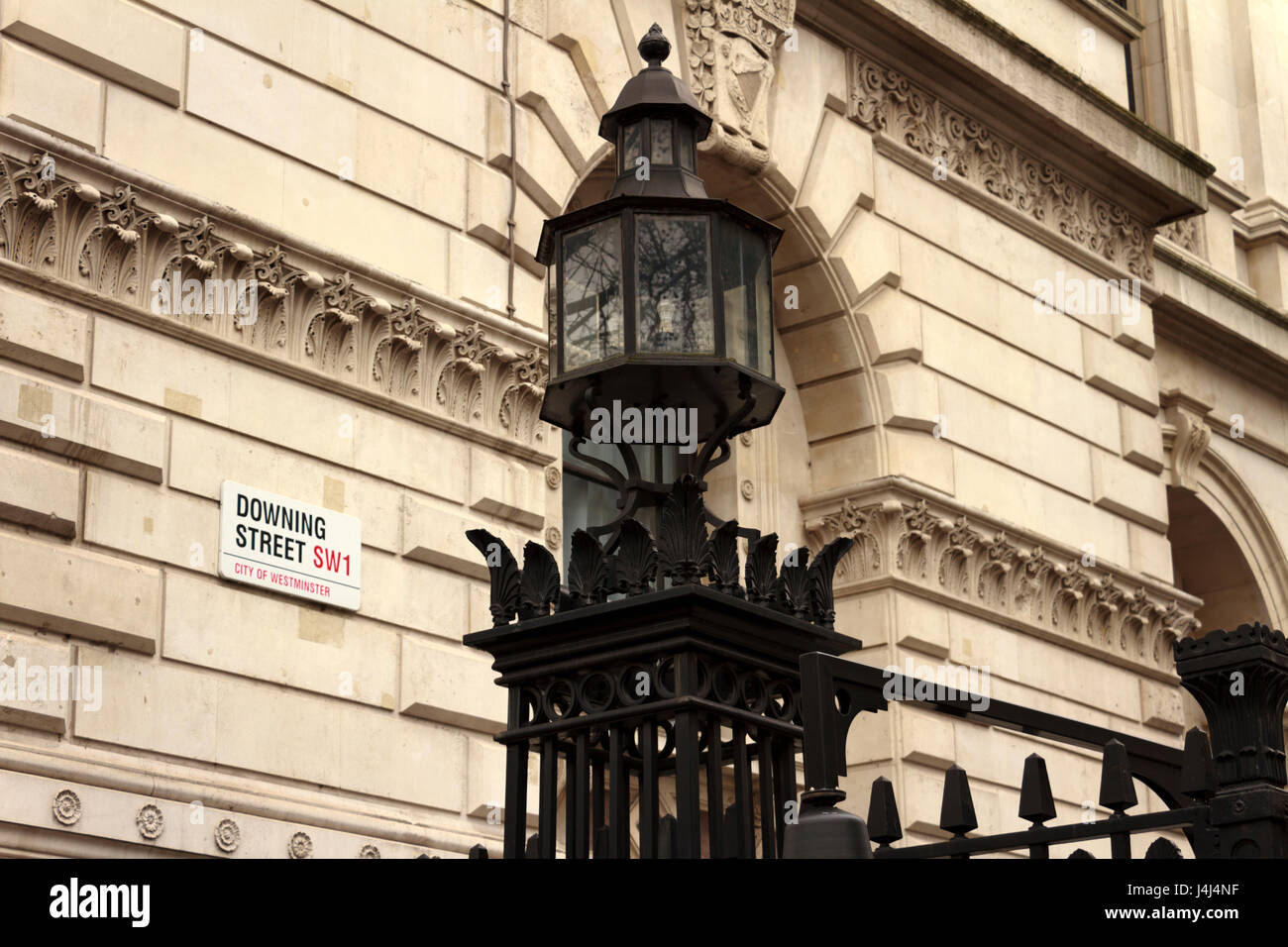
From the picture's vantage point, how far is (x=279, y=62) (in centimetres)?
1205

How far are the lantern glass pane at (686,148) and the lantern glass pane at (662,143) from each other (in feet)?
0.13

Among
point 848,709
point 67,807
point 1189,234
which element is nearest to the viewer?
point 848,709

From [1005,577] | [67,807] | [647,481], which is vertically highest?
[1005,577]

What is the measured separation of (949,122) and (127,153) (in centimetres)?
905

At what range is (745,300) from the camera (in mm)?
6871

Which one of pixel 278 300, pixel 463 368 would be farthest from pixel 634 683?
pixel 463 368

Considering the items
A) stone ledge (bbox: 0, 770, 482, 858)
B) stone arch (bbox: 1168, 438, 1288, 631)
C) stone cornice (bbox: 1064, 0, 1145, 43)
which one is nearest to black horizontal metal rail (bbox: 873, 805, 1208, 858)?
stone ledge (bbox: 0, 770, 482, 858)

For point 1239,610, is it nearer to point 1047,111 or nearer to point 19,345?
point 1047,111

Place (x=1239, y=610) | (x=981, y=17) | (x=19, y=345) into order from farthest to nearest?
(x=1239, y=610) < (x=981, y=17) < (x=19, y=345)

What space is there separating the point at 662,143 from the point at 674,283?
0.66m

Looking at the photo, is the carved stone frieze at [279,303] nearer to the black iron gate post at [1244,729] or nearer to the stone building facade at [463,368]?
the stone building facade at [463,368]

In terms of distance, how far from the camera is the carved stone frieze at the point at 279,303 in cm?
1053

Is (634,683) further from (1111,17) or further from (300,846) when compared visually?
(1111,17)

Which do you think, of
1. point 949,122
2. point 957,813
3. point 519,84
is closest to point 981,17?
point 949,122
